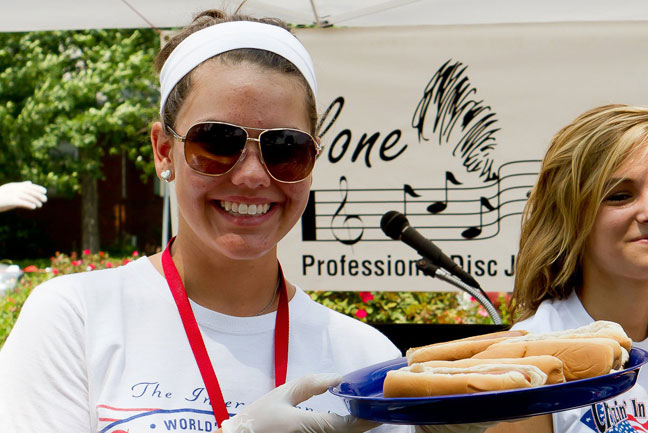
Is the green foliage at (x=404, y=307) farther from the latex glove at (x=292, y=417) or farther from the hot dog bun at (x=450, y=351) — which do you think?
the latex glove at (x=292, y=417)

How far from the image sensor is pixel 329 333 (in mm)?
1777

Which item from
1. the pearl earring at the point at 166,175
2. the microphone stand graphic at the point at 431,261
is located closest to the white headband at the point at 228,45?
the pearl earring at the point at 166,175

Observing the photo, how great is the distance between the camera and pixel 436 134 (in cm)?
461

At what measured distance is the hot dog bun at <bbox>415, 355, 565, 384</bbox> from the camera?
4.77ft

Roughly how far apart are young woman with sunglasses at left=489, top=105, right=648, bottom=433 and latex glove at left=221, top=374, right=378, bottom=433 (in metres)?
0.80

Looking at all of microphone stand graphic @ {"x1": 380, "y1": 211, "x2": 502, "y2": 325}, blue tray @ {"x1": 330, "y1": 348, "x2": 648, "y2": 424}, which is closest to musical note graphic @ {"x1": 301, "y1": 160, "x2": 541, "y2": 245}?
microphone stand graphic @ {"x1": 380, "y1": 211, "x2": 502, "y2": 325}

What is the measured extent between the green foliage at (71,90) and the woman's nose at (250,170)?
40.0 ft

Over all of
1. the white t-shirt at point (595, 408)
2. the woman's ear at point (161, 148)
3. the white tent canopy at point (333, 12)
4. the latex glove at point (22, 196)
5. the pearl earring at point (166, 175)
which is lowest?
the white t-shirt at point (595, 408)

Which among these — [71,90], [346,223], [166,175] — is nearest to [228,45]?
[166,175]

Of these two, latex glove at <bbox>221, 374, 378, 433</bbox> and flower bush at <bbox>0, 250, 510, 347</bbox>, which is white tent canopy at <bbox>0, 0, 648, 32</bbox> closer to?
flower bush at <bbox>0, 250, 510, 347</bbox>

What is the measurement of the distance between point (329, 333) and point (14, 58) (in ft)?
50.3

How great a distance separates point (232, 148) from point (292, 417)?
0.58 metres

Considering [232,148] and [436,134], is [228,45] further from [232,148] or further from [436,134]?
[436,134]

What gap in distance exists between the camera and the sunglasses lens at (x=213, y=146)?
60.9 inches
